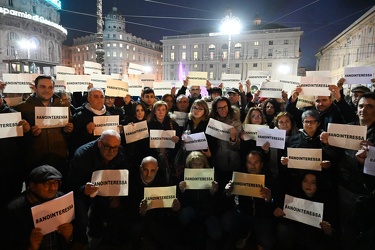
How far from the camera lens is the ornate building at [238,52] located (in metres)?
64.4

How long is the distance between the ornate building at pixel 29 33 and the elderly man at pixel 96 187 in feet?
132

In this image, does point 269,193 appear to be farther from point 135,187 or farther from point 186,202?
point 135,187

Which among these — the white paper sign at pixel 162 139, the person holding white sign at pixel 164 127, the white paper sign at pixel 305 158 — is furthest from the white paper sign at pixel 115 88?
the white paper sign at pixel 305 158

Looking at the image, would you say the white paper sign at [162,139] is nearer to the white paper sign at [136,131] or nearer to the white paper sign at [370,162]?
the white paper sign at [136,131]

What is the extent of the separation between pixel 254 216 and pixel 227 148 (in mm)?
1223

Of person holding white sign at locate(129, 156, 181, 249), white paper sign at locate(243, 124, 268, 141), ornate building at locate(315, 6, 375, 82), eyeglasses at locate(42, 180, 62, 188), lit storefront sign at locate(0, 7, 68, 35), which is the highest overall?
lit storefront sign at locate(0, 7, 68, 35)

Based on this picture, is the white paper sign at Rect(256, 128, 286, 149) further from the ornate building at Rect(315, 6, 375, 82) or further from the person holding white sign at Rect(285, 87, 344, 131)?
the ornate building at Rect(315, 6, 375, 82)

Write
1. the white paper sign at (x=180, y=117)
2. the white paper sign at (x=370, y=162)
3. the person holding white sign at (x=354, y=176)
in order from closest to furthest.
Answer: the white paper sign at (x=370, y=162), the person holding white sign at (x=354, y=176), the white paper sign at (x=180, y=117)

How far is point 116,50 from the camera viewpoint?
77.0 metres

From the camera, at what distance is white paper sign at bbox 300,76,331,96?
4904 millimetres

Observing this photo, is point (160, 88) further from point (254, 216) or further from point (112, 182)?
point (254, 216)

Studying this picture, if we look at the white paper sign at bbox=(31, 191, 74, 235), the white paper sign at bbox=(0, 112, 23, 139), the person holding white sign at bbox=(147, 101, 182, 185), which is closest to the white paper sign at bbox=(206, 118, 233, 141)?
the person holding white sign at bbox=(147, 101, 182, 185)

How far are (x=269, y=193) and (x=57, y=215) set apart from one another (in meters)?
2.83

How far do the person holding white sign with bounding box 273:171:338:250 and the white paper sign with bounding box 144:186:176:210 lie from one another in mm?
1560
